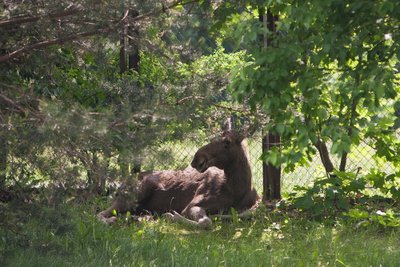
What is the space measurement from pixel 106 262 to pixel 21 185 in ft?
3.10

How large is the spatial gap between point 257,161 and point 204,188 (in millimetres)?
777

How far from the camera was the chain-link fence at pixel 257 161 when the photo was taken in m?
5.92

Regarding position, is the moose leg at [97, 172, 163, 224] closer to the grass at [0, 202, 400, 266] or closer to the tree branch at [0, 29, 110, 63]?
the grass at [0, 202, 400, 266]

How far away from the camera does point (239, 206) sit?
926cm

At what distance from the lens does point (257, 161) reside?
966 centimetres

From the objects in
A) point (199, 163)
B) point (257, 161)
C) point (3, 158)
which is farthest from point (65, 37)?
point (257, 161)

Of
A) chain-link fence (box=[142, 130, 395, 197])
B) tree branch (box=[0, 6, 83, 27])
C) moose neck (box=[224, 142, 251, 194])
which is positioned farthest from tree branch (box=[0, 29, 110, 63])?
moose neck (box=[224, 142, 251, 194])

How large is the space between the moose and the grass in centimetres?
31

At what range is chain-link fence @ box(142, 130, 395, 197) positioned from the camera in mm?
5922

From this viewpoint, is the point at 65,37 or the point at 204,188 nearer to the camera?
the point at 65,37

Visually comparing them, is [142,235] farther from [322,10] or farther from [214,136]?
[322,10]

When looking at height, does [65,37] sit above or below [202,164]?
above

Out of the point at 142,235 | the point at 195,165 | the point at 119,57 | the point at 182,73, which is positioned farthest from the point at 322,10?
the point at 119,57

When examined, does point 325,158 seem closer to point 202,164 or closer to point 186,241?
point 202,164
